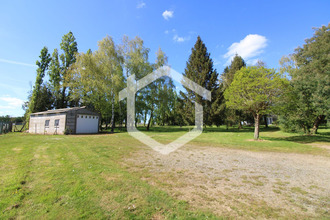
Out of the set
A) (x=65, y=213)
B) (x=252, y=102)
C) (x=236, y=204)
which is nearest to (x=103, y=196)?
(x=65, y=213)

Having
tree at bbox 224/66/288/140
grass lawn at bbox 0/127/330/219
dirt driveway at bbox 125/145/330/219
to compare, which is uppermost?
tree at bbox 224/66/288/140

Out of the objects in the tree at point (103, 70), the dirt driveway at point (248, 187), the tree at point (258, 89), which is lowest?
the dirt driveway at point (248, 187)

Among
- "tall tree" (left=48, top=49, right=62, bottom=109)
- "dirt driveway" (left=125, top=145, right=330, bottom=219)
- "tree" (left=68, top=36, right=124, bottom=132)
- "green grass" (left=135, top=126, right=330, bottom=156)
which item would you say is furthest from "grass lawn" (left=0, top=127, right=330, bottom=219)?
"tall tree" (left=48, top=49, right=62, bottom=109)

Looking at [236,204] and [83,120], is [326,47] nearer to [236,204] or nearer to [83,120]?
[236,204]

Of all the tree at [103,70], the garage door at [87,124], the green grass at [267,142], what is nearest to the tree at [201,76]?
the green grass at [267,142]

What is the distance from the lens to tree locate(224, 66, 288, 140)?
1382cm

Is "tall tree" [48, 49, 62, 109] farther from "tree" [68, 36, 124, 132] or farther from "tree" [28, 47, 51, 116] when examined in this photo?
"tree" [68, 36, 124, 132]

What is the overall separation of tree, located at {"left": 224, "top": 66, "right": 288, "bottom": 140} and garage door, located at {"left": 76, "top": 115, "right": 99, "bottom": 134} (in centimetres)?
1966

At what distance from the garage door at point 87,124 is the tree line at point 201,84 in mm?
2550

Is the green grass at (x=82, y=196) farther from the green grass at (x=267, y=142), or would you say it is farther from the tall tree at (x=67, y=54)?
the tall tree at (x=67, y=54)

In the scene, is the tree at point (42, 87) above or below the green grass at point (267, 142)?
above

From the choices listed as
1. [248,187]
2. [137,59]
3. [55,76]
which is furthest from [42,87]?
[248,187]

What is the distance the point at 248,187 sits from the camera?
4.16 meters

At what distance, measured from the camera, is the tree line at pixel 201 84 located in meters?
14.2
